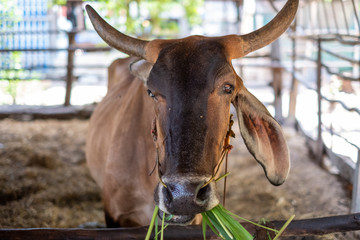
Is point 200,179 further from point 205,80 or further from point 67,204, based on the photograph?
point 67,204

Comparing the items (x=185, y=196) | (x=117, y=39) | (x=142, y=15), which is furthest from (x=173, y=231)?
(x=142, y=15)

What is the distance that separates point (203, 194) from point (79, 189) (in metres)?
3.38

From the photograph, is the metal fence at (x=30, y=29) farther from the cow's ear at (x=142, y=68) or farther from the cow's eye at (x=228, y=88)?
the cow's eye at (x=228, y=88)

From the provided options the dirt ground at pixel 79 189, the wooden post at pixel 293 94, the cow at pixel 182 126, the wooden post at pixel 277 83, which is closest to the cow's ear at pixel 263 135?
the cow at pixel 182 126

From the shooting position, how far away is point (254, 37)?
276 cm

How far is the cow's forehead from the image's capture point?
2.42 metres

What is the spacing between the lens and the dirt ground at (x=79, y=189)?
4484 mm

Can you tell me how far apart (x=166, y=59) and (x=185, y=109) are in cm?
37

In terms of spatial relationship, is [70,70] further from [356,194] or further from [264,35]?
[264,35]

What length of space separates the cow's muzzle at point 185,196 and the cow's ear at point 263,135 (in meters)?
0.65

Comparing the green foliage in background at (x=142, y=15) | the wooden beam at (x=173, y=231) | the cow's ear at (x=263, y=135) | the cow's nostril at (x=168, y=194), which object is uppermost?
the green foliage in background at (x=142, y=15)

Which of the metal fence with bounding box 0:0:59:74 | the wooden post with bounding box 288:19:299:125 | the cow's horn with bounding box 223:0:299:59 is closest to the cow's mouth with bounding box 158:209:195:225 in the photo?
the cow's horn with bounding box 223:0:299:59

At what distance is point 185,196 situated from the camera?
2125 mm

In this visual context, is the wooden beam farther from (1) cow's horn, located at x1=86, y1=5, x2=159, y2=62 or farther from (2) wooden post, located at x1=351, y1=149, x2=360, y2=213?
(2) wooden post, located at x1=351, y1=149, x2=360, y2=213
